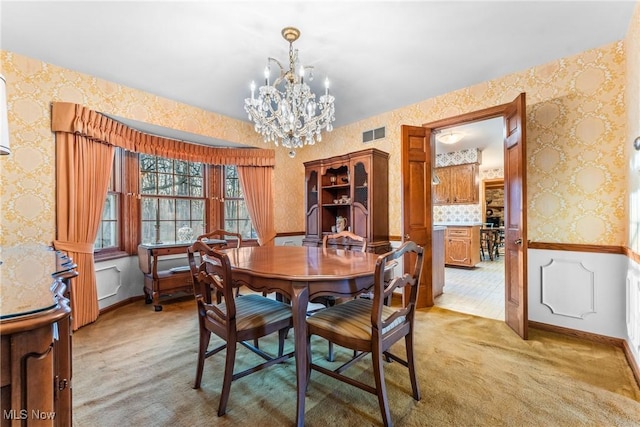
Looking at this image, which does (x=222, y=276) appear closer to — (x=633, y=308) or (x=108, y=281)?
(x=108, y=281)

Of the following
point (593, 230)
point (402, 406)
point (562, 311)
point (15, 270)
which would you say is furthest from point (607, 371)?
point (15, 270)

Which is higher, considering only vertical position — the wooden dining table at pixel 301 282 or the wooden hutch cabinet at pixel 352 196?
the wooden hutch cabinet at pixel 352 196

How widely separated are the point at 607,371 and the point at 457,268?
3910mm

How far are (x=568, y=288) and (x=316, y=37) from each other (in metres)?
3.11

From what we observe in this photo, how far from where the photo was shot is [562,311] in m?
2.59

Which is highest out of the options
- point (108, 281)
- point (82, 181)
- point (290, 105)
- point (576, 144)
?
point (290, 105)

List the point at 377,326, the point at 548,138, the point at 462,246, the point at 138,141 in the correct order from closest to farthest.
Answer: the point at 377,326 < the point at 548,138 < the point at 138,141 < the point at 462,246

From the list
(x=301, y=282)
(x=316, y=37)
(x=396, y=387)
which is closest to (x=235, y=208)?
(x=316, y=37)

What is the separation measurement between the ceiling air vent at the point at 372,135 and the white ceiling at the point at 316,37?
90cm

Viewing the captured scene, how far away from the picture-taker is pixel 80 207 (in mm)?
2789

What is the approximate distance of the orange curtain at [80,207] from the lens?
267 cm

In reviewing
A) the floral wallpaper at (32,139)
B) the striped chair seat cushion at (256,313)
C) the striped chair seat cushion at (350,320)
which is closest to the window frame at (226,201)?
the floral wallpaper at (32,139)

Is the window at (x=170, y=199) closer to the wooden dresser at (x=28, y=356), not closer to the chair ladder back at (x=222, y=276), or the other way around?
the chair ladder back at (x=222, y=276)

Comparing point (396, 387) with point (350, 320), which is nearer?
point (350, 320)
